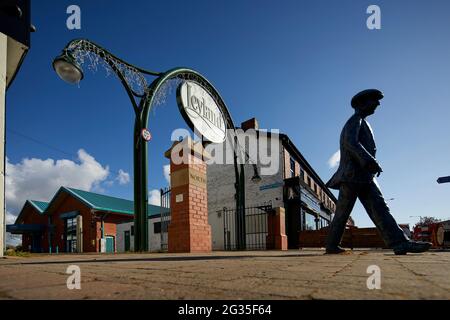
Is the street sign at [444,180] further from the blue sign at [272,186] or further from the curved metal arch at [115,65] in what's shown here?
the curved metal arch at [115,65]

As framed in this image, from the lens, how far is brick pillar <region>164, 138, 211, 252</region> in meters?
6.98

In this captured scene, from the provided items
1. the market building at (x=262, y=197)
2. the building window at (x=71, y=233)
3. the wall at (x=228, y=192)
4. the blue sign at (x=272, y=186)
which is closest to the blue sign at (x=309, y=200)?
the market building at (x=262, y=197)

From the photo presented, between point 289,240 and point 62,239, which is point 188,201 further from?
point 62,239

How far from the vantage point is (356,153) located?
14.9ft

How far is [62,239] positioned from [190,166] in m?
26.4

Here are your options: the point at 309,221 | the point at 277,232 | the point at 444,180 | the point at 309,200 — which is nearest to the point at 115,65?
the point at 277,232

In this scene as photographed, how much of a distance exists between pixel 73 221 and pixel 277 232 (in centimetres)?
2215

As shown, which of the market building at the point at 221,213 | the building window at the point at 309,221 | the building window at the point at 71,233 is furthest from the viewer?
the building window at the point at 71,233

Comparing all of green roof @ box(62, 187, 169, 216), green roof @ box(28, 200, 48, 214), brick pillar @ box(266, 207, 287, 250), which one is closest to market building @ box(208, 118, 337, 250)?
brick pillar @ box(266, 207, 287, 250)

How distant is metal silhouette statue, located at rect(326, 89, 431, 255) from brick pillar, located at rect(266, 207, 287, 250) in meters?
7.88

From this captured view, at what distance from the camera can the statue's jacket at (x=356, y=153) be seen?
14.8 ft

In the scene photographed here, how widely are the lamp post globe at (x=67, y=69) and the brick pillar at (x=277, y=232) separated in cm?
912

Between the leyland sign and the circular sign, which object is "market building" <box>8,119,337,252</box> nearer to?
the leyland sign
